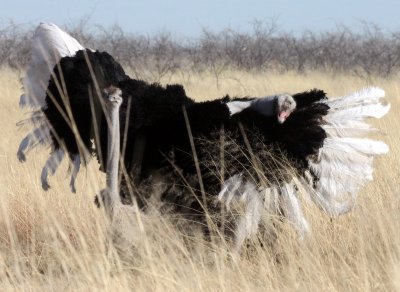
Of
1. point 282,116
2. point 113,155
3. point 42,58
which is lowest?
point 113,155

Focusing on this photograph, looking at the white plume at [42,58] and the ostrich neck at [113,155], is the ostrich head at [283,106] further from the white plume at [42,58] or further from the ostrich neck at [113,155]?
the white plume at [42,58]

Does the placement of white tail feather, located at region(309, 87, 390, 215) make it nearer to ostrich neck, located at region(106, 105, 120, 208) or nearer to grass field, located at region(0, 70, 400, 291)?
grass field, located at region(0, 70, 400, 291)

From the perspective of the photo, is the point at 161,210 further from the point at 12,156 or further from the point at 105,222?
the point at 12,156

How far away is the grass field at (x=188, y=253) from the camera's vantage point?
3676 mm

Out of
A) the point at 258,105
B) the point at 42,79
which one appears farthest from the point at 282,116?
the point at 42,79

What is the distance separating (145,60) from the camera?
23922 millimetres

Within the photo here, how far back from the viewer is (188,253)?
13.5ft

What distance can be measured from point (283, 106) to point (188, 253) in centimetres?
74

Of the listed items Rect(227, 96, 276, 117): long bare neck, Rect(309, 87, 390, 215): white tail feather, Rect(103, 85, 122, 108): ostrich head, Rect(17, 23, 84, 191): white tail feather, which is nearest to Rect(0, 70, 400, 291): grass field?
Rect(309, 87, 390, 215): white tail feather

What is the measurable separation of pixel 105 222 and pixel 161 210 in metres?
0.25

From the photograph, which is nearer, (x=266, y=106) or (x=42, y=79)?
(x=266, y=106)

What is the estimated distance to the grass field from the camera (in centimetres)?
368

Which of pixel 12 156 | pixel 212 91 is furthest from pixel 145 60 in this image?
pixel 12 156

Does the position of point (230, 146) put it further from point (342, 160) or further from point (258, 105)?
point (342, 160)
